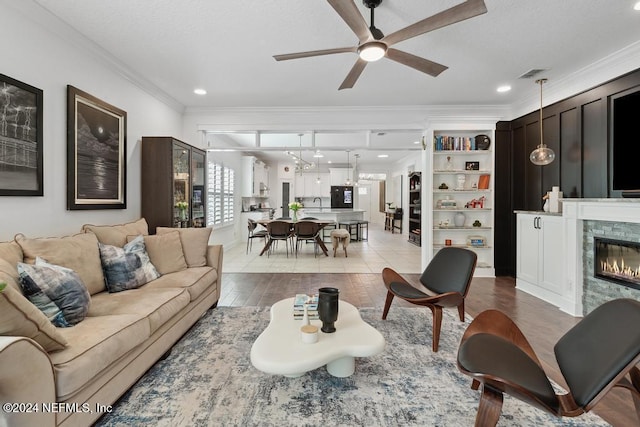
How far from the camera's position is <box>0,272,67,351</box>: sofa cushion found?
125 centimetres

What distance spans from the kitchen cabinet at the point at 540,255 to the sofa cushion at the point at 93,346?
13.9 feet

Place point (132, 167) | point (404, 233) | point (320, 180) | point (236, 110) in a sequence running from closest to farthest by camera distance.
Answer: point (132, 167), point (236, 110), point (404, 233), point (320, 180)

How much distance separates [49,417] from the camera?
49.7 inches

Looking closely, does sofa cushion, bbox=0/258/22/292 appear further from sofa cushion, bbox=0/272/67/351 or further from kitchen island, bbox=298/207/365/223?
kitchen island, bbox=298/207/365/223

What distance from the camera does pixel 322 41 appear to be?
2963 mm

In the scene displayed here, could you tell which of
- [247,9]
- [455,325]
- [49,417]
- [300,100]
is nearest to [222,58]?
[247,9]

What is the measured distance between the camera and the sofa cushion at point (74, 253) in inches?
81.9

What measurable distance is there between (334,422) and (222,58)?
349 centimetres

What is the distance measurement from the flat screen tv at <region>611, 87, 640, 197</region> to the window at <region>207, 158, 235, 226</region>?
236 inches

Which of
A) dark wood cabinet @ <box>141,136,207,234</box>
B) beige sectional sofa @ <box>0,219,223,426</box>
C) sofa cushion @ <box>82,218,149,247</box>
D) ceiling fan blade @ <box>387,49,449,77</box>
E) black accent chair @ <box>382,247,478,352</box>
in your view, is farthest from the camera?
dark wood cabinet @ <box>141,136,207,234</box>

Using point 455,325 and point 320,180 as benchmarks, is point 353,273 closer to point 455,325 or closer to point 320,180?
point 455,325

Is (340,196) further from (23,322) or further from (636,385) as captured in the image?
(23,322)

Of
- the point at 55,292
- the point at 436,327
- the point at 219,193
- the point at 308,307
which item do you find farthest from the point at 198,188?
the point at 436,327

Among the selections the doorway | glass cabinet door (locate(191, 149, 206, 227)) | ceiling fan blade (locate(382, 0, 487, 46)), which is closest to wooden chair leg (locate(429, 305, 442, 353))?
ceiling fan blade (locate(382, 0, 487, 46))
